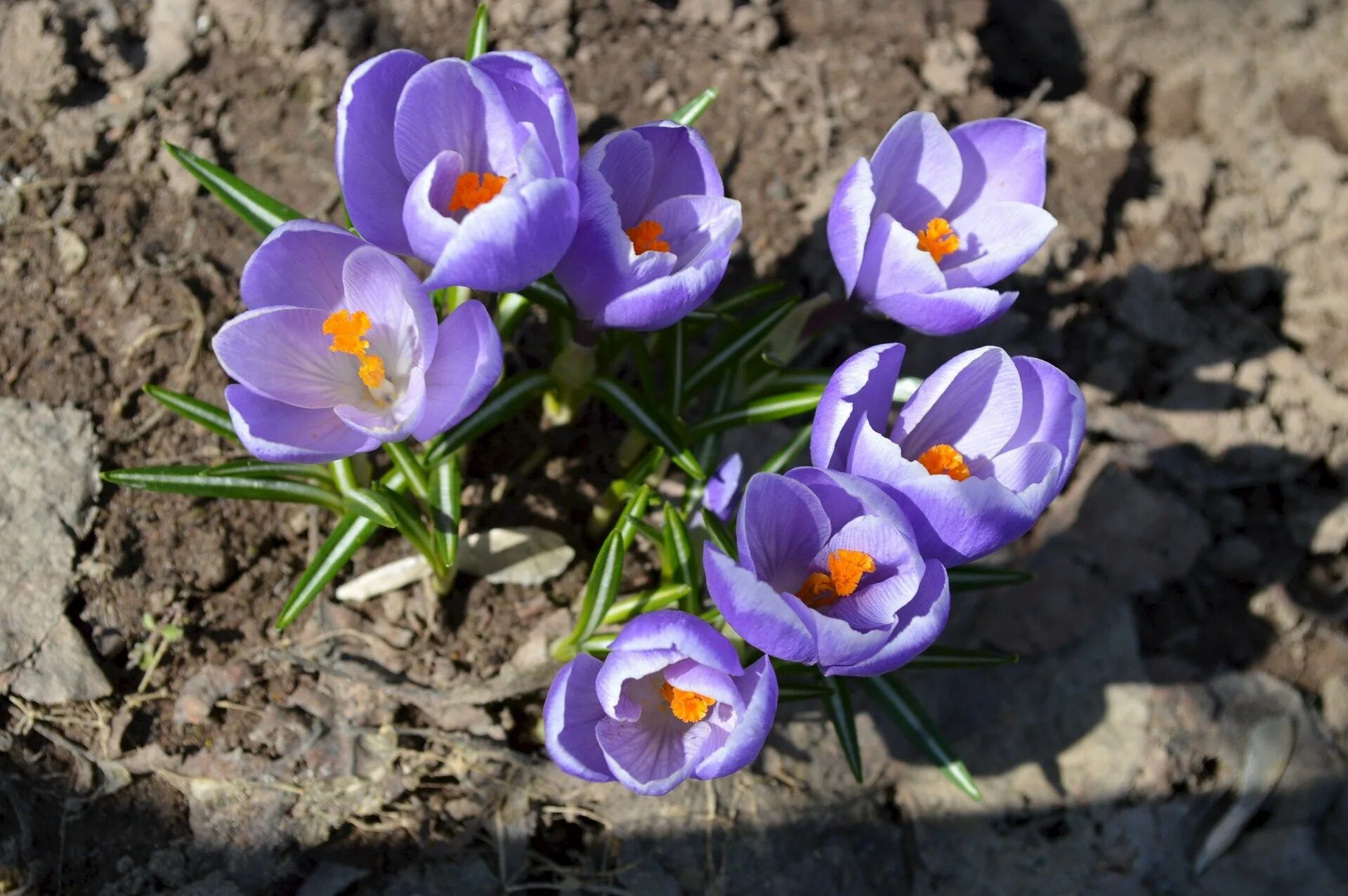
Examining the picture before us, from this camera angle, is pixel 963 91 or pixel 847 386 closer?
pixel 847 386

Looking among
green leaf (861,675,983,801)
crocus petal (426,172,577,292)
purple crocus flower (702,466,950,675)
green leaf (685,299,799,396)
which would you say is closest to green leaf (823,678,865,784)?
green leaf (861,675,983,801)

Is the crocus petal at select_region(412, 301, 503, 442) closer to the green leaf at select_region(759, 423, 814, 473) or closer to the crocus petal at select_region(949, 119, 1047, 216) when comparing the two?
the green leaf at select_region(759, 423, 814, 473)

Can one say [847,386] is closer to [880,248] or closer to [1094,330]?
[880,248]

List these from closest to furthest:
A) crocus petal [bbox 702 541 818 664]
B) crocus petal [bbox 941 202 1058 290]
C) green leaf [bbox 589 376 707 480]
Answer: crocus petal [bbox 702 541 818 664]
crocus petal [bbox 941 202 1058 290]
green leaf [bbox 589 376 707 480]

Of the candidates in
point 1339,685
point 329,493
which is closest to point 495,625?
point 329,493

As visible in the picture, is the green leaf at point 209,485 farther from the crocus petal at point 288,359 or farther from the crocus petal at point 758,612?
the crocus petal at point 758,612

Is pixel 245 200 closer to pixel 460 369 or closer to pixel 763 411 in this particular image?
pixel 460 369
